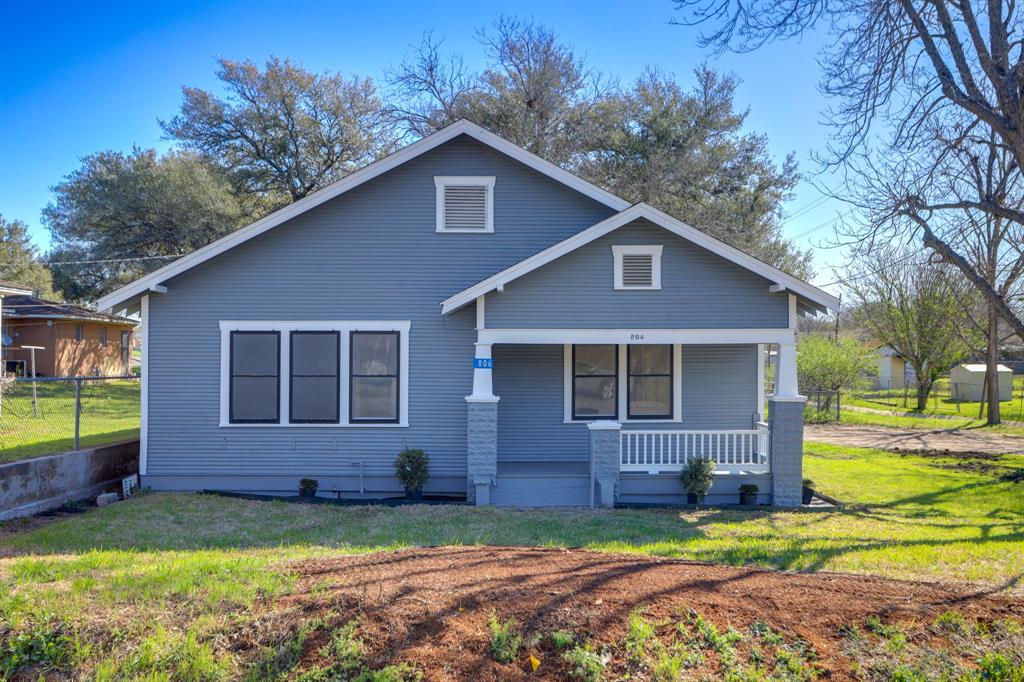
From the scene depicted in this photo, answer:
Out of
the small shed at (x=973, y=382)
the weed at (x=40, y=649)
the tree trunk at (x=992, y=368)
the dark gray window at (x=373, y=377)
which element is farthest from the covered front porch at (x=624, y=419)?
the small shed at (x=973, y=382)

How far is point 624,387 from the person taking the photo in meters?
12.5

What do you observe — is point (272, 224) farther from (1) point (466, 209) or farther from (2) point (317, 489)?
(2) point (317, 489)

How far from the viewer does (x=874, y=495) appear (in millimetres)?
12062

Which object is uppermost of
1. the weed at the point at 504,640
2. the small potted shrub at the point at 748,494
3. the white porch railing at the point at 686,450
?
the white porch railing at the point at 686,450

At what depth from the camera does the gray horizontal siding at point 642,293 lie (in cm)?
1098

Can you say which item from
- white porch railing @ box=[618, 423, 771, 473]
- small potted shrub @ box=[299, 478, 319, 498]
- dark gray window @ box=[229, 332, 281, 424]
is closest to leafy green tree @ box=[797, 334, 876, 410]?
white porch railing @ box=[618, 423, 771, 473]

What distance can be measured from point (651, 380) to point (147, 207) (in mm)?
25976

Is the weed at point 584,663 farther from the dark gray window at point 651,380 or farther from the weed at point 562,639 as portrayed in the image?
the dark gray window at point 651,380

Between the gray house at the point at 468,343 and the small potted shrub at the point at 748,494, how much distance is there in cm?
13

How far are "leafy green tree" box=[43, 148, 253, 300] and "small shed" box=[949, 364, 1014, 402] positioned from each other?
118ft

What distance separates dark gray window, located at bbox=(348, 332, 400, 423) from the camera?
1185 cm

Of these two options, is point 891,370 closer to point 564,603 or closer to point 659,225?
point 659,225

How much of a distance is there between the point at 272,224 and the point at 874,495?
37.0 ft

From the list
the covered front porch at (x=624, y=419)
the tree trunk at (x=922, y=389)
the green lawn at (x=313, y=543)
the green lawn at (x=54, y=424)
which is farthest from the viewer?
the tree trunk at (x=922, y=389)
